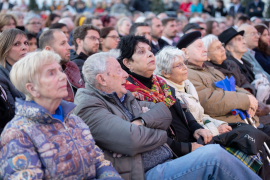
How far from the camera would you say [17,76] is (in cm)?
184

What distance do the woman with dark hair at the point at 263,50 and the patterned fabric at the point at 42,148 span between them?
5.37 metres

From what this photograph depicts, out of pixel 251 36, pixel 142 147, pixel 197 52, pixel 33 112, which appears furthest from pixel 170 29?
pixel 33 112

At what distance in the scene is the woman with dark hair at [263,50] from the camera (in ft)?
20.9

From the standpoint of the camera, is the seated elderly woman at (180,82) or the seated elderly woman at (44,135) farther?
the seated elderly woman at (180,82)

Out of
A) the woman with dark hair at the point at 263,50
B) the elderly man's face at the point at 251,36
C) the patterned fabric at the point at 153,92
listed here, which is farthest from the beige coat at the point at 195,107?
the elderly man's face at the point at 251,36

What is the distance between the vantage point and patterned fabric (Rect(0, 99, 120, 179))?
1.65m

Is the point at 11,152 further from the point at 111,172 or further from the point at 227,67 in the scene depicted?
the point at 227,67

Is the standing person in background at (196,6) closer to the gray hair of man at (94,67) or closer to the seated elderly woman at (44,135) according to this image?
the gray hair of man at (94,67)

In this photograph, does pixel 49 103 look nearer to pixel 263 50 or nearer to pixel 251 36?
pixel 251 36

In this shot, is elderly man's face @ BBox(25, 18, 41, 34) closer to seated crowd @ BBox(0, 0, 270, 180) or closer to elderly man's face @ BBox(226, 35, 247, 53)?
seated crowd @ BBox(0, 0, 270, 180)

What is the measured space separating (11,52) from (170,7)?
12.4m

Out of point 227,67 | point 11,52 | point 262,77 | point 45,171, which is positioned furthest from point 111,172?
point 262,77

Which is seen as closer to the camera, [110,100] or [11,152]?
[11,152]

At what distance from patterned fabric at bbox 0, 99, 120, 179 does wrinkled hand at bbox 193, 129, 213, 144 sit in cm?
129
